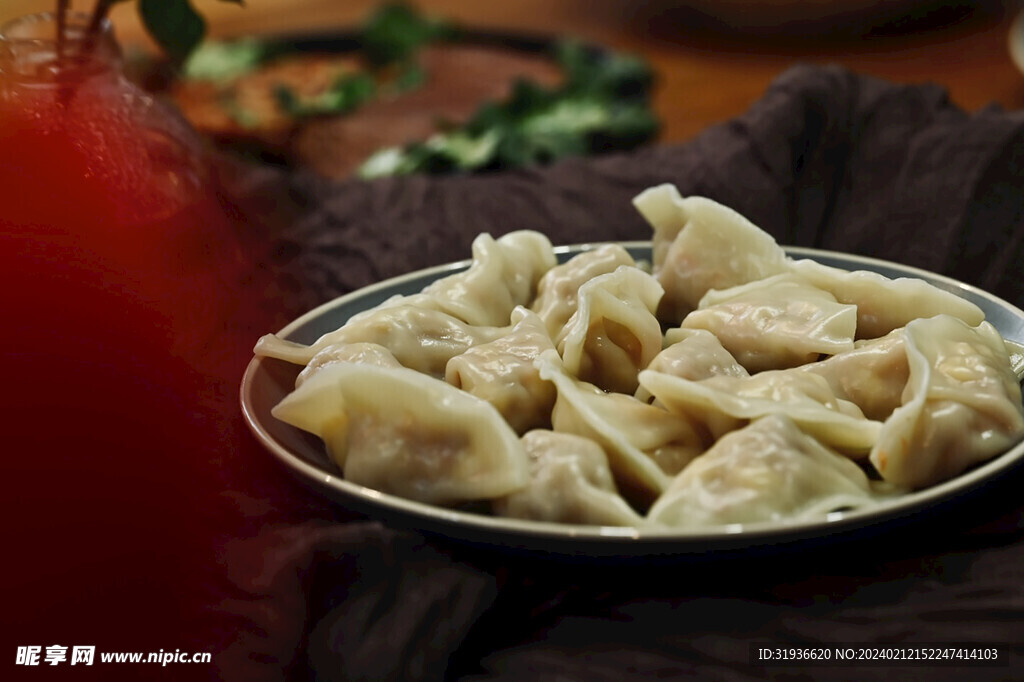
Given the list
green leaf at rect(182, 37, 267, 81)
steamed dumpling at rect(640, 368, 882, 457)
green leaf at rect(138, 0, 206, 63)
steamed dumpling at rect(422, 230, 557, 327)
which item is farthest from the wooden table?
steamed dumpling at rect(640, 368, 882, 457)

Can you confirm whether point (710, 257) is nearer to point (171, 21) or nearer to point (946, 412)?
point (946, 412)

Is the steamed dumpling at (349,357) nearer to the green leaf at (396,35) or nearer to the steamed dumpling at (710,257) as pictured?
the steamed dumpling at (710,257)

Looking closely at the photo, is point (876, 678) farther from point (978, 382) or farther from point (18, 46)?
point (18, 46)

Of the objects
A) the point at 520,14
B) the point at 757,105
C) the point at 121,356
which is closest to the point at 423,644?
the point at 121,356

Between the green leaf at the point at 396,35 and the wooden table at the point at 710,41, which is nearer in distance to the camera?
the wooden table at the point at 710,41

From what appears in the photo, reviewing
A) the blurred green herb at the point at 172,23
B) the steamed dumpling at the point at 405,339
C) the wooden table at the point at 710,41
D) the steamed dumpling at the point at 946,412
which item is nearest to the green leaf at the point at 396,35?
the wooden table at the point at 710,41

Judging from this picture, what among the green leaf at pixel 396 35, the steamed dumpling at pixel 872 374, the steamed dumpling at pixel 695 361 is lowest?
the green leaf at pixel 396 35

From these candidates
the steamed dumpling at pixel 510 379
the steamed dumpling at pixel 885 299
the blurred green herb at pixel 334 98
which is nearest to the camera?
Answer: the steamed dumpling at pixel 510 379
